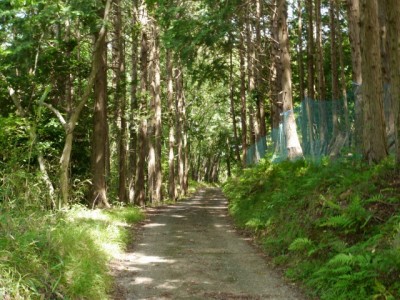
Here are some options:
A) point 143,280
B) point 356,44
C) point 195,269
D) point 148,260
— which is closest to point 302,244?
point 195,269

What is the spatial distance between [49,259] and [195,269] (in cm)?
287

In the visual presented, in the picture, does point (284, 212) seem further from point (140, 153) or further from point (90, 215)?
point (140, 153)

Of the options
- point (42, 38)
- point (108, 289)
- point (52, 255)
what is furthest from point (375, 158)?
point (42, 38)

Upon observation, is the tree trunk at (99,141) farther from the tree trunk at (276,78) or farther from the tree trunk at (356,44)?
the tree trunk at (356,44)

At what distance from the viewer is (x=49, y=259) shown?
6703 millimetres

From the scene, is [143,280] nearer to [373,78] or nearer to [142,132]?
[373,78]

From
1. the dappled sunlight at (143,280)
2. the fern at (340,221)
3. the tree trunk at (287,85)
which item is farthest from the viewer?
the tree trunk at (287,85)

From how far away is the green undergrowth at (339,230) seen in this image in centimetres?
614

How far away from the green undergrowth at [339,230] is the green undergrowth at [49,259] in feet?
10.6

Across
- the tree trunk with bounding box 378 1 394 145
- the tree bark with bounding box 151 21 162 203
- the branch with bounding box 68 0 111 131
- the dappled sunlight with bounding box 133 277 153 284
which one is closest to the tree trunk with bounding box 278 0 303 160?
the tree trunk with bounding box 378 1 394 145

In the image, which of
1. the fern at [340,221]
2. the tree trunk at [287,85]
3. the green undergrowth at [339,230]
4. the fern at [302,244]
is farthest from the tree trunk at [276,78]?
the fern at [340,221]

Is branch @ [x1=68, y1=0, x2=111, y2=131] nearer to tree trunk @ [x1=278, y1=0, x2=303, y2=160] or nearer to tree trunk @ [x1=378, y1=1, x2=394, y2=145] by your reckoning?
tree trunk @ [x1=278, y1=0, x2=303, y2=160]

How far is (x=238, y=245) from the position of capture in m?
11.0

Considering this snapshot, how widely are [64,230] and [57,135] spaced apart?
925 centimetres
